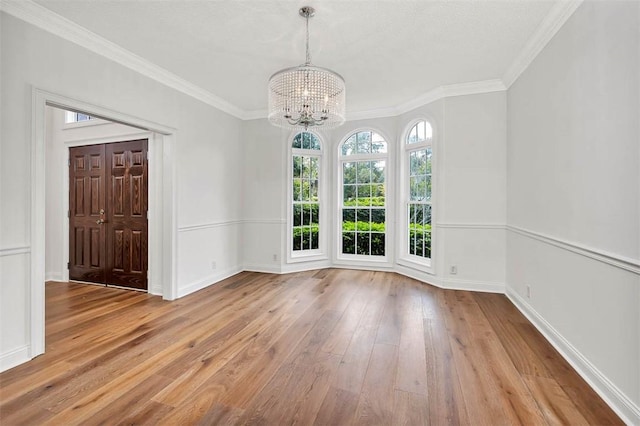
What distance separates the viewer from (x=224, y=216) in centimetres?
474

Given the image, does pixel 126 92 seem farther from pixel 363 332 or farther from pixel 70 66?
pixel 363 332

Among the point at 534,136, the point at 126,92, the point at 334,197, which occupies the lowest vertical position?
the point at 334,197

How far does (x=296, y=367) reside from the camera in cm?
221

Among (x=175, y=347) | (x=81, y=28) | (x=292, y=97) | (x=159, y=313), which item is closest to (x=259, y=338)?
(x=175, y=347)

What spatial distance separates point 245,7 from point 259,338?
273 cm

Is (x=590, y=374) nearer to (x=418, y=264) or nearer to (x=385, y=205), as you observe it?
(x=418, y=264)

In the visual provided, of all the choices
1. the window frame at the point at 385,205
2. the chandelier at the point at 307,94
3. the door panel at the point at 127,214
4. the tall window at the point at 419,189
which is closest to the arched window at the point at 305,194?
the window frame at the point at 385,205

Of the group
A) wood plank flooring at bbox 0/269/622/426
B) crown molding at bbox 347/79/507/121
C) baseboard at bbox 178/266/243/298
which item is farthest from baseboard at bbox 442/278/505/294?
baseboard at bbox 178/266/243/298

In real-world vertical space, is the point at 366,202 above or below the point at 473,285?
above

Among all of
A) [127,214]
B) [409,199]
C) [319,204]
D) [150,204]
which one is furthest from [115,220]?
[409,199]

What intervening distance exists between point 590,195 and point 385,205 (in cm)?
317

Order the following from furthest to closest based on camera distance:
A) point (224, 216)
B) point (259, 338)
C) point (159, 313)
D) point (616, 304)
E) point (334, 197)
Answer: point (334, 197)
point (224, 216)
point (159, 313)
point (259, 338)
point (616, 304)

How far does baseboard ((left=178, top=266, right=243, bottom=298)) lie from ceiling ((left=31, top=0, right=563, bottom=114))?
2632 millimetres

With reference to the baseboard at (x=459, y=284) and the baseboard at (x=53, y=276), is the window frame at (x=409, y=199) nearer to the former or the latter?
the baseboard at (x=459, y=284)
